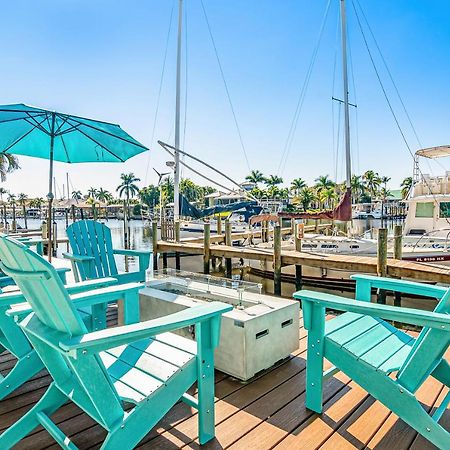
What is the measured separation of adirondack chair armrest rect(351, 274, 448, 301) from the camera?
1.93 metres

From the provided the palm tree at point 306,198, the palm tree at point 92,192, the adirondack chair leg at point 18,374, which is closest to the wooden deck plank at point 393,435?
the adirondack chair leg at point 18,374

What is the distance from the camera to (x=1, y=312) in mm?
1799

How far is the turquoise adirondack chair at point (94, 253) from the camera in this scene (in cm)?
322

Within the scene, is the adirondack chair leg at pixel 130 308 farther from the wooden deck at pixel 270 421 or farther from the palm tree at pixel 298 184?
the palm tree at pixel 298 184

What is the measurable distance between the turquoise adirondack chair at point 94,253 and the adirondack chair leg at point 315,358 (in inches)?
73.8

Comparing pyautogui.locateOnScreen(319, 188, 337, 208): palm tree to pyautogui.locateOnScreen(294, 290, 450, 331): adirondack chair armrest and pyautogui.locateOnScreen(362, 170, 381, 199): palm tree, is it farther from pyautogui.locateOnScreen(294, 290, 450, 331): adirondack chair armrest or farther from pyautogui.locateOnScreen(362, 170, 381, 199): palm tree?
pyautogui.locateOnScreen(294, 290, 450, 331): adirondack chair armrest

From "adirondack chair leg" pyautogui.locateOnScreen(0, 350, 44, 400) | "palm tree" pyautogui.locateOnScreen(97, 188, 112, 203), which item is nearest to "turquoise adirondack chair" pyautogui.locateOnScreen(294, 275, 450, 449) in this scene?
"adirondack chair leg" pyautogui.locateOnScreen(0, 350, 44, 400)

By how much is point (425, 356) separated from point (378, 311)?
0.83 feet

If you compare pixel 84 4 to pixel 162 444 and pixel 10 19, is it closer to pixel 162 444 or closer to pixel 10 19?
pixel 10 19

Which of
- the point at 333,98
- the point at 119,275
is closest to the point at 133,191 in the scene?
the point at 333,98

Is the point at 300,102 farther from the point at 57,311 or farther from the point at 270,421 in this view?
the point at 57,311

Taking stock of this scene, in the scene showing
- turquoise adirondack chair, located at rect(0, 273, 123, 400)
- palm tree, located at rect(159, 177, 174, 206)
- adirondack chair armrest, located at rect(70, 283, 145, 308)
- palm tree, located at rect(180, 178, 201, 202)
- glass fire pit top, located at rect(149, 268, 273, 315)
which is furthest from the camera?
palm tree, located at rect(180, 178, 201, 202)

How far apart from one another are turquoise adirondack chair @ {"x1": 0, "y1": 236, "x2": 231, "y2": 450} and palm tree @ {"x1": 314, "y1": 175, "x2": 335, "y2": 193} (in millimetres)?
45041

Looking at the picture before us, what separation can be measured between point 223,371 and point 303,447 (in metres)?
0.80
